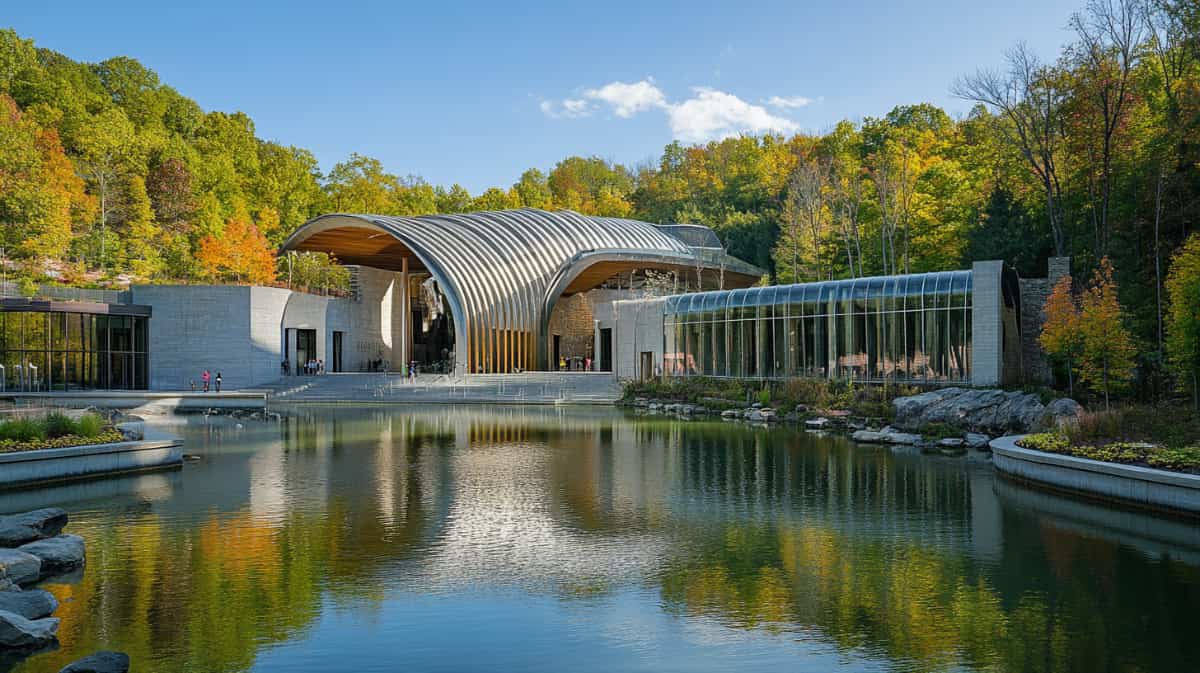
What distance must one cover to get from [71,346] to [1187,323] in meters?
44.9

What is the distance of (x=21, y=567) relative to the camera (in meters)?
10.1

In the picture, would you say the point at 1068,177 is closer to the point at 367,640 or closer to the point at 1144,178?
the point at 1144,178

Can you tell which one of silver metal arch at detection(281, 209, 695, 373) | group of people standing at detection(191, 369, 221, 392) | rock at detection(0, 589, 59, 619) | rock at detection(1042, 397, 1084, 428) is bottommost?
rock at detection(0, 589, 59, 619)

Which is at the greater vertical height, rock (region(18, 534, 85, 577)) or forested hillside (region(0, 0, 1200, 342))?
forested hillside (region(0, 0, 1200, 342))

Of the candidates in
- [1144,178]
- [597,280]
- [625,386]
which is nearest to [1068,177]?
[1144,178]

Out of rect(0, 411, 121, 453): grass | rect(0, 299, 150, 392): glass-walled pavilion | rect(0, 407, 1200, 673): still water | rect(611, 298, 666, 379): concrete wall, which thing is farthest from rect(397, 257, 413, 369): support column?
rect(0, 407, 1200, 673): still water

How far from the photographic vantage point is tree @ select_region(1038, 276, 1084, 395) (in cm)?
2423

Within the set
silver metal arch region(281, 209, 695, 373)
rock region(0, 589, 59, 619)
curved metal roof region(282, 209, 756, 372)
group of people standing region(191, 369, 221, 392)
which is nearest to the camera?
rock region(0, 589, 59, 619)

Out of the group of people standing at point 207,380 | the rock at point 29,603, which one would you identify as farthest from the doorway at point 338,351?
the rock at point 29,603

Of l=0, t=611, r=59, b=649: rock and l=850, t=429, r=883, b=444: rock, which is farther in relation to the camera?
l=850, t=429, r=883, b=444: rock

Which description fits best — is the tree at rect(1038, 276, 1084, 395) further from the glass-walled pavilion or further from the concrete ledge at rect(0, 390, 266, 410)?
the glass-walled pavilion

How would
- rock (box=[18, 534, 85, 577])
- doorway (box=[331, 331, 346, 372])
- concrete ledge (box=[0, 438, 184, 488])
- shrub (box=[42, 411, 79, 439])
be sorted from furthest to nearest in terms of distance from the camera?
1. doorway (box=[331, 331, 346, 372])
2. shrub (box=[42, 411, 79, 439])
3. concrete ledge (box=[0, 438, 184, 488])
4. rock (box=[18, 534, 85, 577])

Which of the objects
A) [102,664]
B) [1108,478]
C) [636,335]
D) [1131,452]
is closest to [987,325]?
[1131,452]

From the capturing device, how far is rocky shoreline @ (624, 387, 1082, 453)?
77.3 feet
